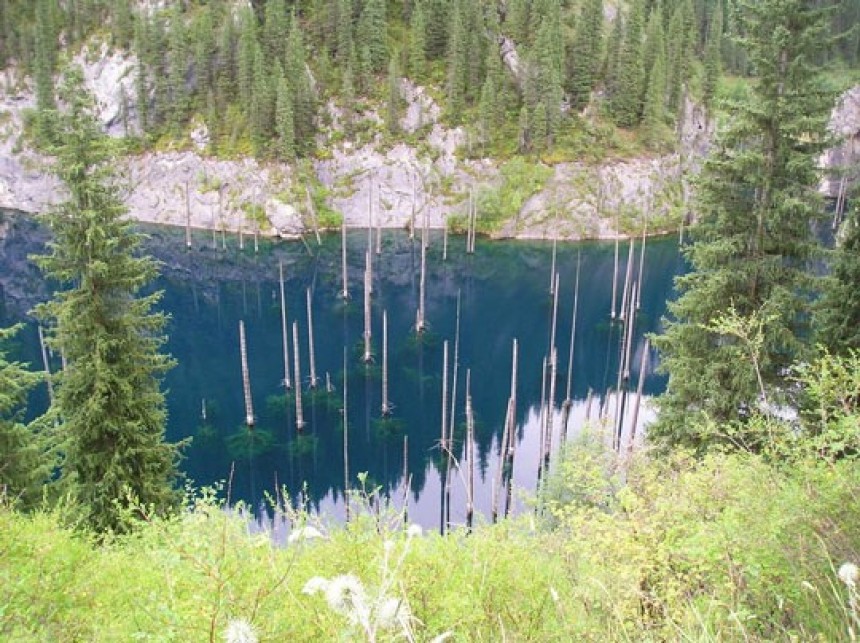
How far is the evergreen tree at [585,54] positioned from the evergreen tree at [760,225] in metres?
86.0

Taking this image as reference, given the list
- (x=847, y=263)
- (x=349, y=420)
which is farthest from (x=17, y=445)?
(x=349, y=420)

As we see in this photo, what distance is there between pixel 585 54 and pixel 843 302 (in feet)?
296

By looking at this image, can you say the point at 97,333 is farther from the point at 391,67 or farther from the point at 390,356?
the point at 391,67

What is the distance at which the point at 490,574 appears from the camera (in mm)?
11742

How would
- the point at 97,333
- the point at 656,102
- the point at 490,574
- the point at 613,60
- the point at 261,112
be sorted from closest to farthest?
the point at 490,574 → the point at 97,333 → the point at 261,112 → the point at 656,102 → the point at 613,60

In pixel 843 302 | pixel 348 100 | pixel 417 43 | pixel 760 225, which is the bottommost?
pixel 843 302

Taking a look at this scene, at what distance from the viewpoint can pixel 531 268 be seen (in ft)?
281

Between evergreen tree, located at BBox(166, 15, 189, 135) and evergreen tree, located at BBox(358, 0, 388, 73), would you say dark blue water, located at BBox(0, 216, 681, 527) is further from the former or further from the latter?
evergreen tree, located at BBox(358, 0, 388, 73)

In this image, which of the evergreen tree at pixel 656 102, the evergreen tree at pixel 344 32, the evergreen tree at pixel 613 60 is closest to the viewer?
the evergreen tree at pixel 656 102

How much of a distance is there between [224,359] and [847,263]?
5155cm

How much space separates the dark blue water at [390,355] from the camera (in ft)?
146

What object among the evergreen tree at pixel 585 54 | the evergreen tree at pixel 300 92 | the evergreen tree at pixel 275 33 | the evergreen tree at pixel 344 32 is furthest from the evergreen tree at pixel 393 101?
the evergreen tree at pixel 585 54

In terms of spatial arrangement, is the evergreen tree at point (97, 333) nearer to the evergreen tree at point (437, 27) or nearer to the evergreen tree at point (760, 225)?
the evergreen tree at point (760, 225)

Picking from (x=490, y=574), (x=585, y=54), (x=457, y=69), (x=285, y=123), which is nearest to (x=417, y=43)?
A: (x=457, y=69)
